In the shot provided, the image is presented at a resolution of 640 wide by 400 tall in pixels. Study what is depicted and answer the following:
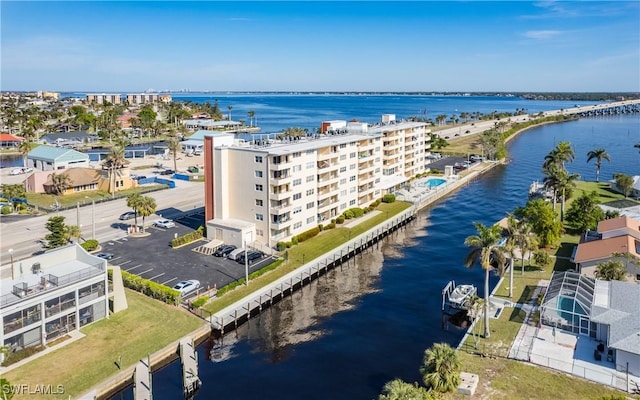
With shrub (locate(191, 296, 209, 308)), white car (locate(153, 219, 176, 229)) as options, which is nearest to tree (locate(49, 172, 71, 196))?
white car (locate(153, 219, 176, 229))

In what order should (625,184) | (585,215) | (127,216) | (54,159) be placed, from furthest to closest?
(54,159) → (625,184) → (127,216) → (585,215)

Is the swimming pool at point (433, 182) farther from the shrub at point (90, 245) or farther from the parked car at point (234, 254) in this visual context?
the shrub at point (90, 245)

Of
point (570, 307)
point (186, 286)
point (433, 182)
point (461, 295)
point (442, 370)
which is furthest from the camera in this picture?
point (433, 182)

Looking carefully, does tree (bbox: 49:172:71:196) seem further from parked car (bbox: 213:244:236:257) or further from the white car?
parked car (bbox: 213:244:236:257)

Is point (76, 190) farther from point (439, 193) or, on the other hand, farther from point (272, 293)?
point (439, 193)

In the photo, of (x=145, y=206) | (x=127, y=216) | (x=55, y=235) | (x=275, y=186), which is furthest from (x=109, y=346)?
(x=127, y=216)

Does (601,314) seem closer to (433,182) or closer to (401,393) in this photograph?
(401,393)

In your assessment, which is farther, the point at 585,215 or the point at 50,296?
the point at 585,215

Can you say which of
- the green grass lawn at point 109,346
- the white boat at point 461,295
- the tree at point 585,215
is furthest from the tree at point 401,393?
the tree at point 585,215
